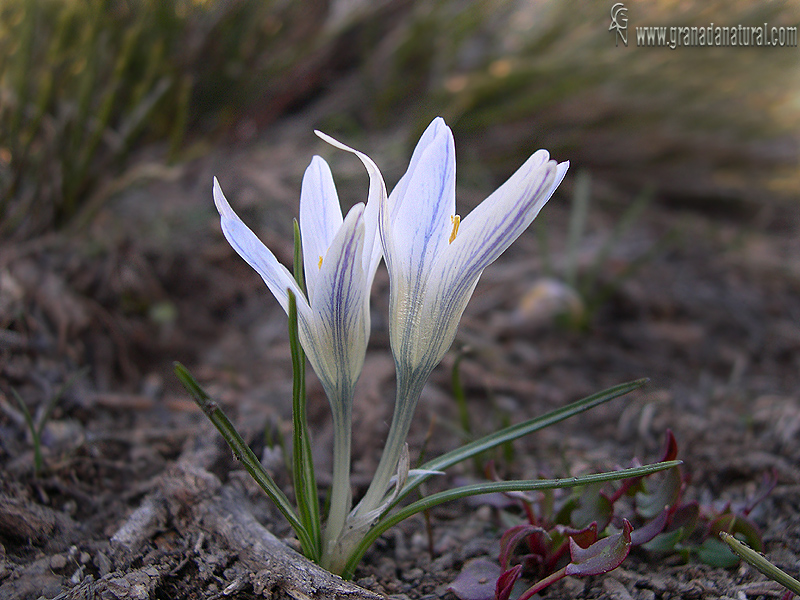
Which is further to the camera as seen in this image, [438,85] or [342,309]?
[438,85]

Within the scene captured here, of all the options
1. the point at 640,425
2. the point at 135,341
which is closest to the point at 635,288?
the point at 640,425

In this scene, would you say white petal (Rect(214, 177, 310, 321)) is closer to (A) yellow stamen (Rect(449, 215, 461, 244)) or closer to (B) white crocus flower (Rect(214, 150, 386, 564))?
(B) white crocus flower (Rect(214, 150, 386, 564))

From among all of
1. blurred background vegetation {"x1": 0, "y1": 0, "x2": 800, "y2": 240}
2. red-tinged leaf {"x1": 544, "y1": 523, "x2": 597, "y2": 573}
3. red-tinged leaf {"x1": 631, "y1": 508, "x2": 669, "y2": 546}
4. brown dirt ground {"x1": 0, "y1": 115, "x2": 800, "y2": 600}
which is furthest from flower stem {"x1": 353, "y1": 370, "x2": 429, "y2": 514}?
blurred background vegetation {"x1": 0, "y1": 0, "x2": 800, "y2": 240}

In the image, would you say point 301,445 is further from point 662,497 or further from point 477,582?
point 662,497

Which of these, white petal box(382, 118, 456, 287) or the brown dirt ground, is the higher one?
white petal box(382, 118, 456, 287)

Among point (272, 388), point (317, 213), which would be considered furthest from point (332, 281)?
point (272, 388)

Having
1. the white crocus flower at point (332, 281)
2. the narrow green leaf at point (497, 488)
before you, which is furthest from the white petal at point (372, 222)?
the narrow green leaf at point (497, 488)

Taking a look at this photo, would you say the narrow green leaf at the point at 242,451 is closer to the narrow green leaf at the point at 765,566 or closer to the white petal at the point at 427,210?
the white petal at the point at 427,210

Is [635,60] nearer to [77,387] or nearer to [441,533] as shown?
[441,533]

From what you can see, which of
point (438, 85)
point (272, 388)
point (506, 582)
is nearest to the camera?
point (506, 582)
